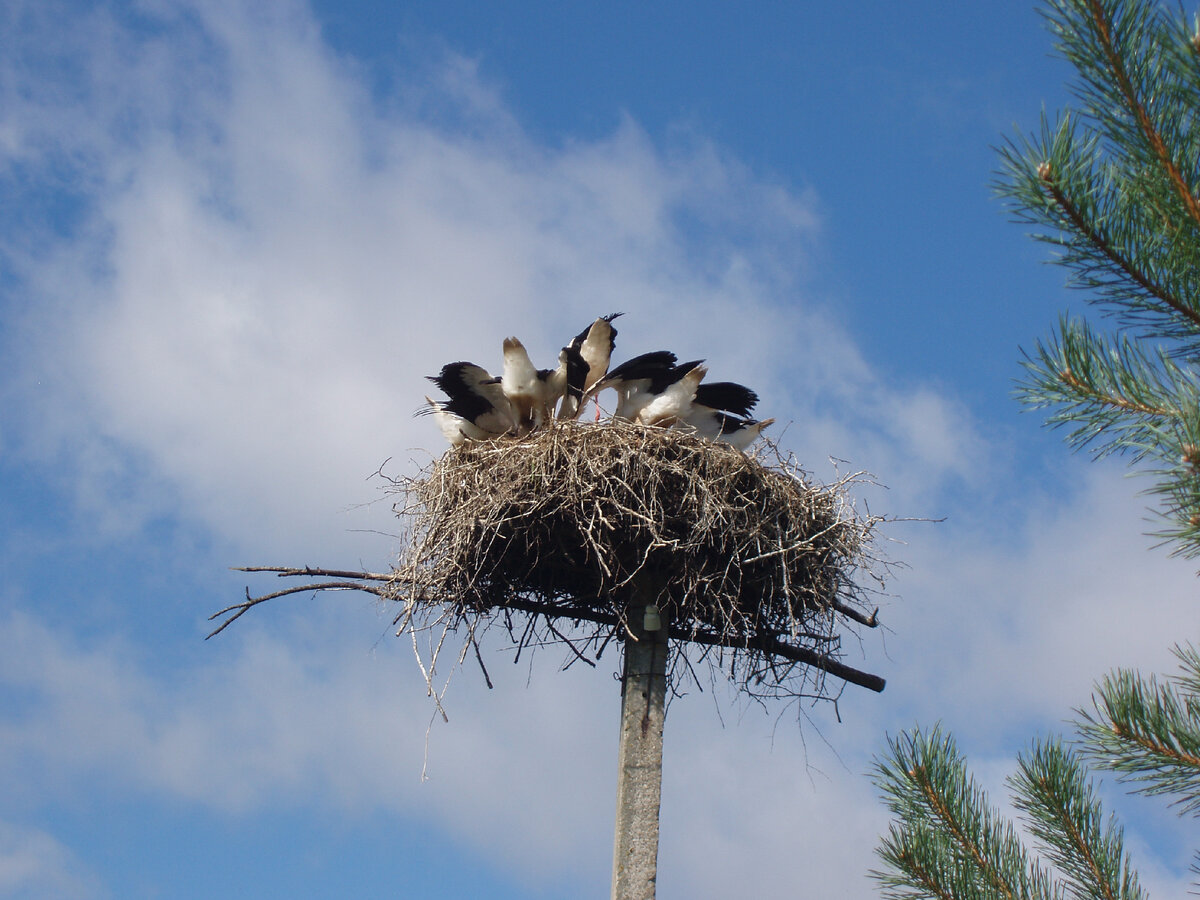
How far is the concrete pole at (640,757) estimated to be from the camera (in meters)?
4.34

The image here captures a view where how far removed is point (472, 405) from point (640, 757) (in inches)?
82.6

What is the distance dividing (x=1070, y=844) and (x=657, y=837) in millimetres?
1548

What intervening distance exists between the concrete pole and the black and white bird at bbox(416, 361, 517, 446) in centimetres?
142

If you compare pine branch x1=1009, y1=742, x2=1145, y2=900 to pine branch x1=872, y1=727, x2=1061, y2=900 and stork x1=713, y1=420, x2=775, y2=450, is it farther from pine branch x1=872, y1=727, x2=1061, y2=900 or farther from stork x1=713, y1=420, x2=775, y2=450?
stork x1=713, y1=420, x2=775, y2=450

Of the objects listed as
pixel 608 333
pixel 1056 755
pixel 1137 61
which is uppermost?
pixel 608 333

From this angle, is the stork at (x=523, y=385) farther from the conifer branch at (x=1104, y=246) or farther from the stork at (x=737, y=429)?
the conifer branch at (x=1104, y=246)

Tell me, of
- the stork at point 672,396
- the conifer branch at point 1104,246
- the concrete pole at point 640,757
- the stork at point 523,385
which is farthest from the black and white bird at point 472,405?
the conifer branch at point 1104,246

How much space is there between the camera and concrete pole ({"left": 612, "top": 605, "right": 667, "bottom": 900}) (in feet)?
14.2

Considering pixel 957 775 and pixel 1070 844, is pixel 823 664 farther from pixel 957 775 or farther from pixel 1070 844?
pixel 1070 844

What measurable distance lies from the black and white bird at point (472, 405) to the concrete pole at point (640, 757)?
4.67ft

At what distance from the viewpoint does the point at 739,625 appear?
17.2ft

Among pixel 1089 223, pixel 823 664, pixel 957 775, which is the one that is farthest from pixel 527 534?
pixel 1089 223

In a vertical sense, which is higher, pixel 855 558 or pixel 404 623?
pixel 855 558

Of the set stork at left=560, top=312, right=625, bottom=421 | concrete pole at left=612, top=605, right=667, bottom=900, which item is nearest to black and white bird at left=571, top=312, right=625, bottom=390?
stork at left=560, top=312, right=625, bottom=421
